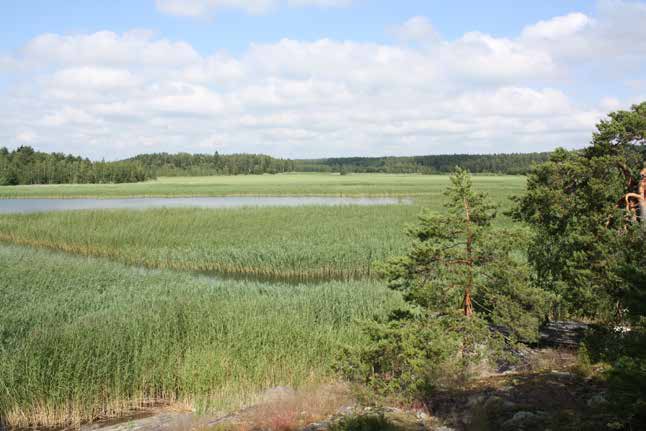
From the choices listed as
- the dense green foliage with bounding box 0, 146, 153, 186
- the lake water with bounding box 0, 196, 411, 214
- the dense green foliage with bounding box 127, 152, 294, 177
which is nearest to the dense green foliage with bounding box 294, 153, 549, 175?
the dense green foliage with bounding box 127, 152, 294, 177

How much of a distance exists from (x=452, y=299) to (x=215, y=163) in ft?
544

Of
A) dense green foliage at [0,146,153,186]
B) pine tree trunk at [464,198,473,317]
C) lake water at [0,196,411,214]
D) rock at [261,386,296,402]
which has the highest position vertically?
dense green foliage at [0,146,153,186]

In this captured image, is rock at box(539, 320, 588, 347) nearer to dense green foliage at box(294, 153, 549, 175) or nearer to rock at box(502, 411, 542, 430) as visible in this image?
rock at box(502, 411, 542, 430)

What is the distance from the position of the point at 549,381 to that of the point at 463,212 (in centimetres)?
249

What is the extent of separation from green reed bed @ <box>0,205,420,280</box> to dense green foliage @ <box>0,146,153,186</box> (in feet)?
269

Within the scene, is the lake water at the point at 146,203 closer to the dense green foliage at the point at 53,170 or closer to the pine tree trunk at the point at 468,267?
the pine tree trunk at the point at 468,267

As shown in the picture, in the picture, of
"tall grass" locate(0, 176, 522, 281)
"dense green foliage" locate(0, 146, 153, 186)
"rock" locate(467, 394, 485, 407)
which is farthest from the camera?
"dense green foliage" locate(0, 146, 153, 186)

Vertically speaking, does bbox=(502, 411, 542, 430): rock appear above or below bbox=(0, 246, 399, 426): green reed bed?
above

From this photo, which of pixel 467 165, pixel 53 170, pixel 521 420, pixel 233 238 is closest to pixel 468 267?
pixel 521 420

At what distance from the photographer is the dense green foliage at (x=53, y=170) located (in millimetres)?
103250

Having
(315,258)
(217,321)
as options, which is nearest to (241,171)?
(315,258)

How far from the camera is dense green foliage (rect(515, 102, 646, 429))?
20.3 ft

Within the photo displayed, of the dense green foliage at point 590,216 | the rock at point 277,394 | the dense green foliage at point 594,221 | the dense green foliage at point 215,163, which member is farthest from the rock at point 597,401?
the dense green foliage at point 215,163

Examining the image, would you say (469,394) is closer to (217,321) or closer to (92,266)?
(217,321)
